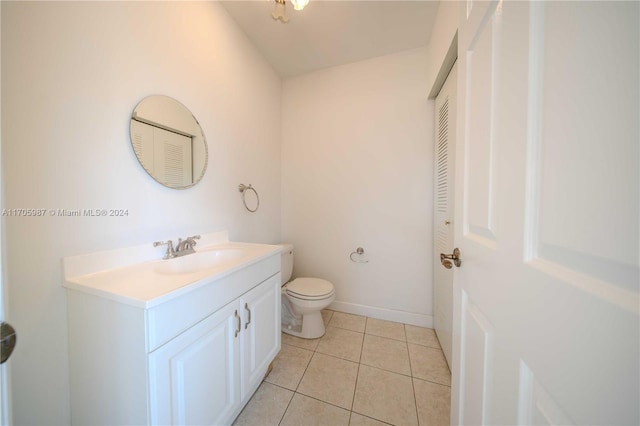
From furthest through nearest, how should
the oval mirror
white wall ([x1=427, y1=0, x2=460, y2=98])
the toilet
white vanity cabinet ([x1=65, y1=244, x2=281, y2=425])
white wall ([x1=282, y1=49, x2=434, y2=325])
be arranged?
white wall ([x1=282, y1=49, x2=434, y2=325]) → the toilet → white wall ([x1=427, y1=0, x2=460, y2=98]) → the oval mirror → white vanity cabinet ([x1=65, y1=244, x2=281, y2=425])

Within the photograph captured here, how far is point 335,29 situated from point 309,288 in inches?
82.0

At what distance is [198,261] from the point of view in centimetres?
122

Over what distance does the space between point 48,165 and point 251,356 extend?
119 cm

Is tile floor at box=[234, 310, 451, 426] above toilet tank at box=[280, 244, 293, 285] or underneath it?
underneath

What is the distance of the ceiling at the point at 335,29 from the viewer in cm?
145

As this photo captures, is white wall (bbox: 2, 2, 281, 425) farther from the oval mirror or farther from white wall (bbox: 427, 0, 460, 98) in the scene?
white wall (bbox: 427, 0, 460, 98)

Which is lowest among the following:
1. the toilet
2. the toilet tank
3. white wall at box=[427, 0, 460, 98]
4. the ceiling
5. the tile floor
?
the tile floor

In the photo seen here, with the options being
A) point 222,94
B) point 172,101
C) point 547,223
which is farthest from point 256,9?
point 547,223

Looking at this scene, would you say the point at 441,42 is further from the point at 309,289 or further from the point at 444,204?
the point at 309,289

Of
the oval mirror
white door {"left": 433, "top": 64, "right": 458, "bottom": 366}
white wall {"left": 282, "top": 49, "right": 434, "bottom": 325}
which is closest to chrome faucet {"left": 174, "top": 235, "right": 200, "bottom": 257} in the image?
the oval mirror

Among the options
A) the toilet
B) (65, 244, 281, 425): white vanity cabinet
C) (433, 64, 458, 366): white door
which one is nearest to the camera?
(65, 244, 281, 425): white vanity cabinet

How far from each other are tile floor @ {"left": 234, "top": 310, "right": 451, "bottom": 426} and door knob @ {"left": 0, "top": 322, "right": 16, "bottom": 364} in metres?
1.07

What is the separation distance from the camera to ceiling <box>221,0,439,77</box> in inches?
57.2

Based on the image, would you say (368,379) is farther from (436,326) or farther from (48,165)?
(48,165)
